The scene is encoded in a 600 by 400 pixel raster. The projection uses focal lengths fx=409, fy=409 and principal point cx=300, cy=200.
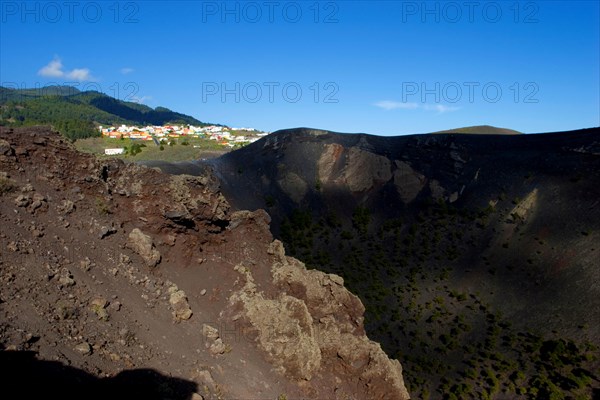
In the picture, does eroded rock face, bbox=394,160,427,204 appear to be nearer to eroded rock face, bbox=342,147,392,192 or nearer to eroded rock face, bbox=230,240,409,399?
eroded rock face, bbox=342,147,392,192

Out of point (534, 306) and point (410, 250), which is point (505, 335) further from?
point (410, 250)

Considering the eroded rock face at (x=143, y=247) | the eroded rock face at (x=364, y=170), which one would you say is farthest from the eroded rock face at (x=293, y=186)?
the eroded rock face at (x=143, y=247)

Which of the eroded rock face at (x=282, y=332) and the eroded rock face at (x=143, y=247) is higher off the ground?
the eroded rock face at (x=143, y=247)

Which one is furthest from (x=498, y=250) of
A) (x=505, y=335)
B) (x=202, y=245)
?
(x=202, y=245)

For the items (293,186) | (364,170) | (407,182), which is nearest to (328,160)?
(364,170)

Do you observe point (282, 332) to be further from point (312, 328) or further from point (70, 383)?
point (70, 383)

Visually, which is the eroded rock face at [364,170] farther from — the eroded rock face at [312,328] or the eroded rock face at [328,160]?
the eroded rock face at [312,328]

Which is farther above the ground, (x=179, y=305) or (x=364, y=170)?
(x=364, y=170)
